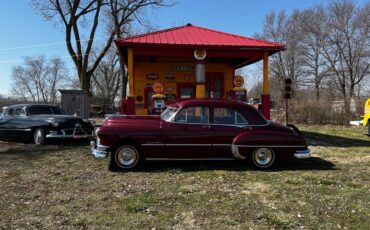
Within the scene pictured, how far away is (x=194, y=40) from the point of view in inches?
537

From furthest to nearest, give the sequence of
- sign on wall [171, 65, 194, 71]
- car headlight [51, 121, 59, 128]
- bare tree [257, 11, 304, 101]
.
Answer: bare tree [257, 11, 304, 101], sign on wall [171, 65, 194, 71], car headlight [51, 121, 59, 128]

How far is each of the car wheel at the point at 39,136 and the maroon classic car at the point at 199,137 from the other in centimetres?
479

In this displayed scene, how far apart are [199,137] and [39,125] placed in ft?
22.2

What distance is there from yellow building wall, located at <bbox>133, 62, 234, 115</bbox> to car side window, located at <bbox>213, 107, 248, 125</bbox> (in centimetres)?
779

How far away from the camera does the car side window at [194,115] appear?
832 cm

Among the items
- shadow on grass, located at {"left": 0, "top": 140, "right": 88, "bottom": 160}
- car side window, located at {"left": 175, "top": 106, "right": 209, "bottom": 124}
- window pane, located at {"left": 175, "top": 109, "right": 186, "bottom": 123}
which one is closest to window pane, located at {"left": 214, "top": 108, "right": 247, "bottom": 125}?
car side window, located at {"left": 175, "top": 106, "right": 209, "bottom": 124}

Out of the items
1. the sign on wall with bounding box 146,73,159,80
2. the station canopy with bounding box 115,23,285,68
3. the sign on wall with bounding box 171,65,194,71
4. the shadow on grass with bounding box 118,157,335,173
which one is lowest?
the shadow on grass with bounding box 118,157,335,173

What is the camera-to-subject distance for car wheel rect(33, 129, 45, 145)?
1256 cm

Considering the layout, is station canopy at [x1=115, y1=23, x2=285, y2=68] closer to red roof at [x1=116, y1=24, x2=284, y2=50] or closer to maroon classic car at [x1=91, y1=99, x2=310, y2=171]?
red roof at [x1=116, y1=24, x2=284, y2=50]

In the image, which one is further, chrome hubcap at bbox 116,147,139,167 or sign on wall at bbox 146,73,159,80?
sign on wall at bbox 146,73,159,80

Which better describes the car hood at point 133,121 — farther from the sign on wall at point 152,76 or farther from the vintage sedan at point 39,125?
the sign on wall at point 152,76

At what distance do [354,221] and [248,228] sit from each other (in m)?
1.41

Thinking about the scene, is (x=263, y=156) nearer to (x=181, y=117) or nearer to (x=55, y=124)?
(x=181, y=117)

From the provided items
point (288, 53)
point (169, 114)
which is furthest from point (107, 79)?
point (169, 114)
